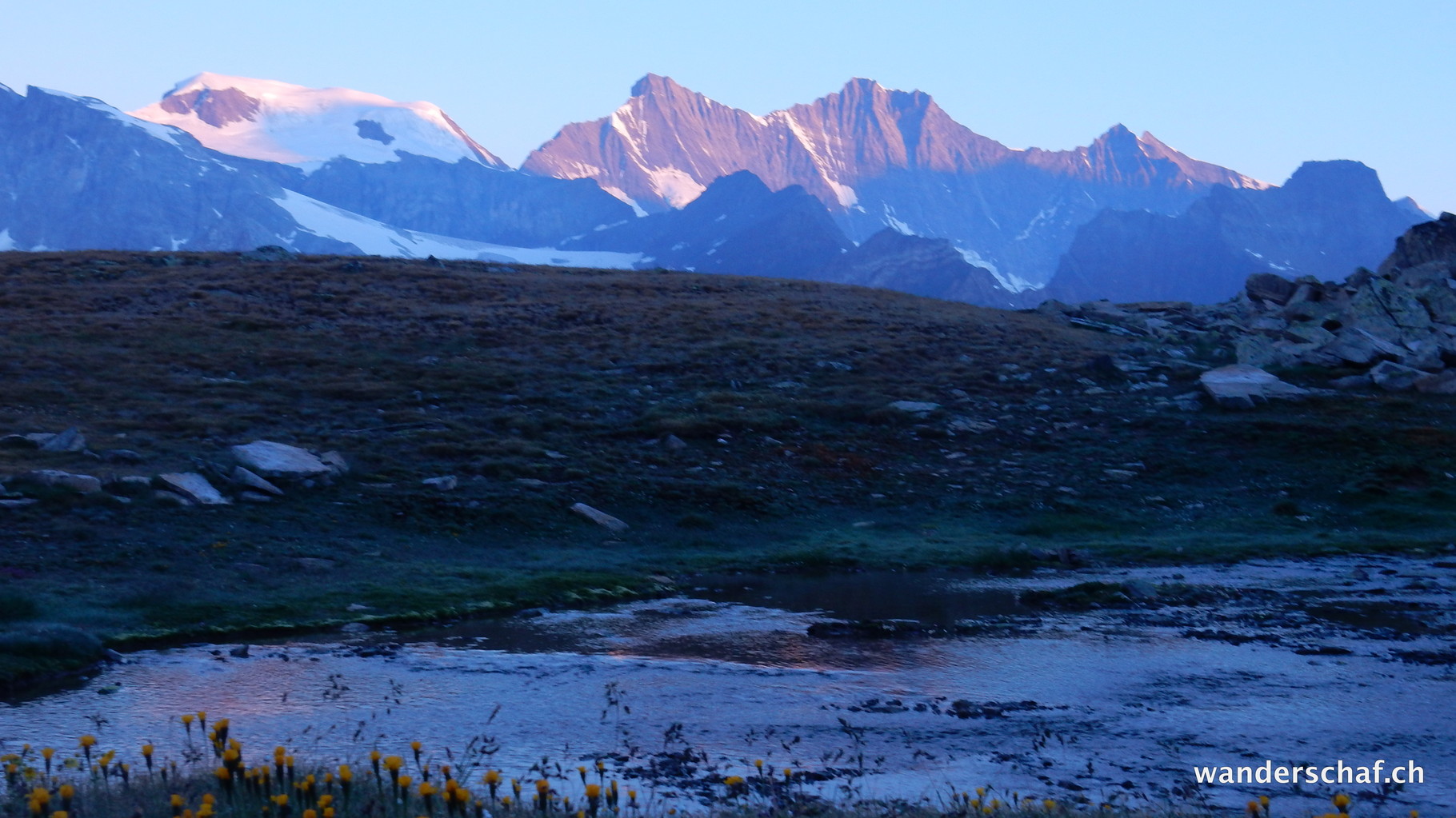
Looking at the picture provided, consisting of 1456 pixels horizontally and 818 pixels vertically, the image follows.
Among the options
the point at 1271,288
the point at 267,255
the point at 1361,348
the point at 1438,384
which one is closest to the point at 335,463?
the point at 1438,384

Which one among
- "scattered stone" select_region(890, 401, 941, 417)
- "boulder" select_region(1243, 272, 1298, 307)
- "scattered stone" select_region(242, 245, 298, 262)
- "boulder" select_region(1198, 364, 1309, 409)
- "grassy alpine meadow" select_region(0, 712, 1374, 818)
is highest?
"scattered stone" select_region(242, 245, 298, 262)

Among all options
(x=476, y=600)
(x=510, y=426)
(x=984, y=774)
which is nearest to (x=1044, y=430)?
(x=510, y=426)

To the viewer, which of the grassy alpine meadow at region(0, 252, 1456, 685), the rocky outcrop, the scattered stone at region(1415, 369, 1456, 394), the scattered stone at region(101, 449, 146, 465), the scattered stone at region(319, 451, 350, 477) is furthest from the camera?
the rocky outcrop

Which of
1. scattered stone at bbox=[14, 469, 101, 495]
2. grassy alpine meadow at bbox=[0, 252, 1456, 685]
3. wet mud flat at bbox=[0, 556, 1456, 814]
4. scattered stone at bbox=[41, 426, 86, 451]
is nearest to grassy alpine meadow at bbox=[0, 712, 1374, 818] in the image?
wet mud flat at bbox=[0, 556, 1456, 814]

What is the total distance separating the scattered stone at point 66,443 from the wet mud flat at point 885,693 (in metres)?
10.7

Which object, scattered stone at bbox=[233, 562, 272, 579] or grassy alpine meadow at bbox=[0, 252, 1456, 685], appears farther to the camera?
grassy alpine meadow at bbox=[0, 252, 1456, 685]

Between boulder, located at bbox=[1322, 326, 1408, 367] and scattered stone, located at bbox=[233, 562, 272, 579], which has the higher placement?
boulder, located at bbox=[1322, 326, 1408, 367]

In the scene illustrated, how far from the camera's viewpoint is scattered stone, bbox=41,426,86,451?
21312 millimetres

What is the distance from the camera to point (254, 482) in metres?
20.3

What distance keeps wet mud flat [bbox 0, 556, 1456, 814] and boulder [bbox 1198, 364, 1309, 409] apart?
1585cm

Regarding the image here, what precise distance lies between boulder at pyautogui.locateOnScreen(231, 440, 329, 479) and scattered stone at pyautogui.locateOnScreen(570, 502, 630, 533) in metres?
4.96

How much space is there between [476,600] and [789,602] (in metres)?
4.59

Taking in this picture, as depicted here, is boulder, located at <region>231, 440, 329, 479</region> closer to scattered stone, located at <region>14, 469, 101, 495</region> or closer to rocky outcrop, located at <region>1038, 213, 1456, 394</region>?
scattered stone, located at <region>14, 469, 101, 495</region>

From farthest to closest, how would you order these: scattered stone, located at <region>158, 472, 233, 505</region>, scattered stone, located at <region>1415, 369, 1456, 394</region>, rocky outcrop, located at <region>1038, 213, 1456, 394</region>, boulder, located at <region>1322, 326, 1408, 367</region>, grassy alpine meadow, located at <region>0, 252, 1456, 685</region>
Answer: boulder, located at <region>1322, 326, 1408, 367</region>
rocky outcrop, located at <region>1038, 213, 1456, 394</region>
scattered stone, located at <region>1415, 369, 1456, 394</region>
scattered stone, located at <region>158, 472, 233, 505</region>
grassy alpine meadow, located at <region>0, 252, 1456, 685</region>
